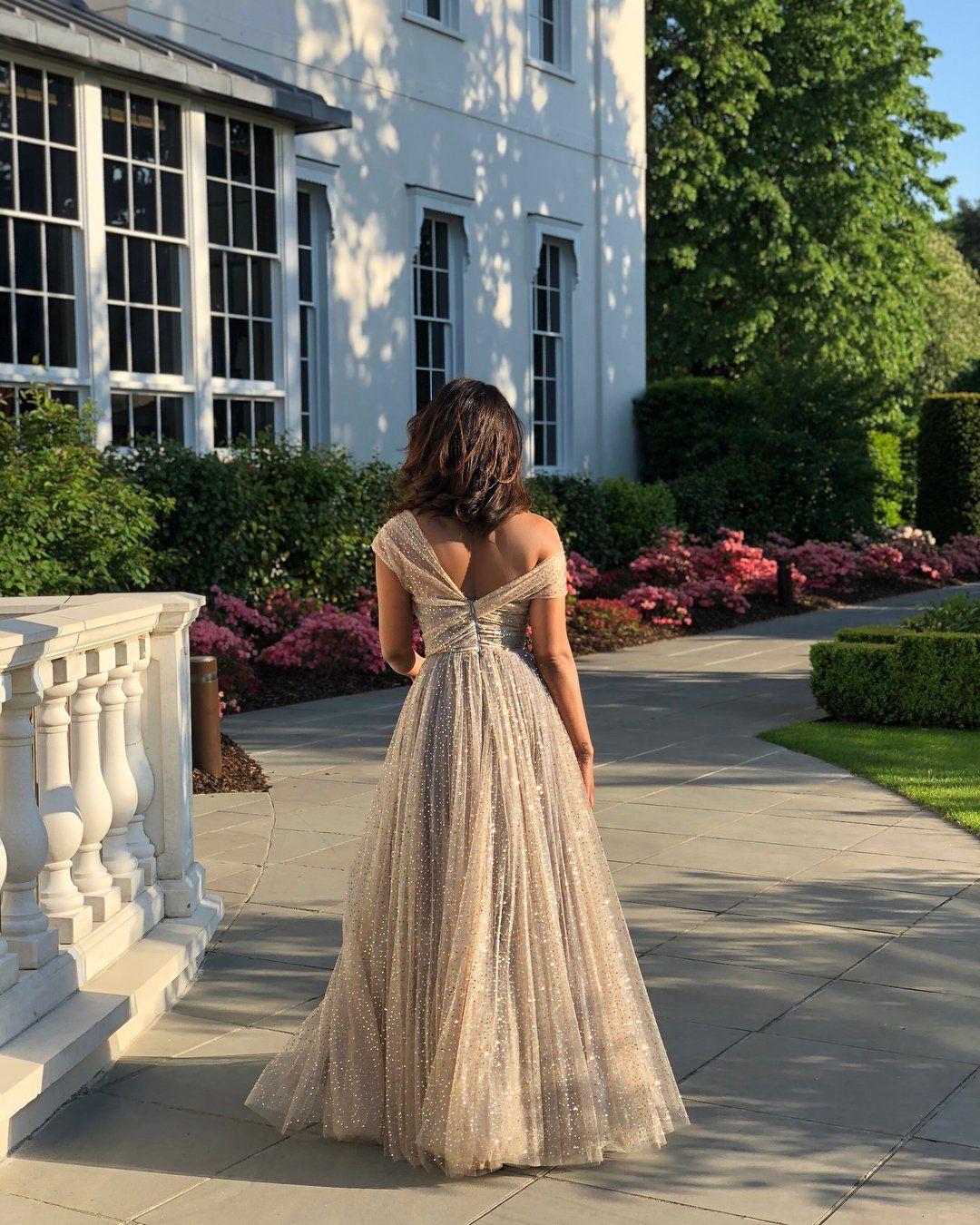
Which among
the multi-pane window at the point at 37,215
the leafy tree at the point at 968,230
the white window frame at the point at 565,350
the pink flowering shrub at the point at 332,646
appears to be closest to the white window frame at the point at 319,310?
the pink flowering shrub at the point at 332,646

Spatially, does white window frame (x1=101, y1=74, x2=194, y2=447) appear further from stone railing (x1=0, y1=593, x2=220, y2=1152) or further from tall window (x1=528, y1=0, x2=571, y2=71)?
→ tall window (x1=528, y1=0, x2=571, y2=71)

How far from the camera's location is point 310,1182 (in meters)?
3.41

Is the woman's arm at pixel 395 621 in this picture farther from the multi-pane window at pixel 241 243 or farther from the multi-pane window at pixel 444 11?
the multi-pane window at pixel 444 11

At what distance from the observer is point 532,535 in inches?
143

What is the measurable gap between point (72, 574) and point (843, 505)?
12.7 metres

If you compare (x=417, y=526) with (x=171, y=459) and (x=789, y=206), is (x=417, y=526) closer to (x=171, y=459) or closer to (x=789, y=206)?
(x=171, y=459)

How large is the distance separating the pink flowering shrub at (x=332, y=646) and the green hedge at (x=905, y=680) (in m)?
3.55

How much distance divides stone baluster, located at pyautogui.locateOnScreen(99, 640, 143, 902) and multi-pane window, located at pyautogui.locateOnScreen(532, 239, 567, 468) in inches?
574

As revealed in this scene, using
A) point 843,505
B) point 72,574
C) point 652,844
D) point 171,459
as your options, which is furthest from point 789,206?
point 652,844

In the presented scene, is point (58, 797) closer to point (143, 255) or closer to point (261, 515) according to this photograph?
point (261, 515)

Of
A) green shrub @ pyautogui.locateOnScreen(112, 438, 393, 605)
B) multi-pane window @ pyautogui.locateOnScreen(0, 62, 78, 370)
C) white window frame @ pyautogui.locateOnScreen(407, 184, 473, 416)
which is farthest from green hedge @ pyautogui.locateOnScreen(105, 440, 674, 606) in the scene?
white window frame @ pyautogui.locateOnScreen(407, 184, 473, 416)

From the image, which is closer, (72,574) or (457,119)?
(72,574)

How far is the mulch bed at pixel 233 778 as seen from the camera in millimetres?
7777

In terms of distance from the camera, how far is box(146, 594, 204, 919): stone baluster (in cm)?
498
